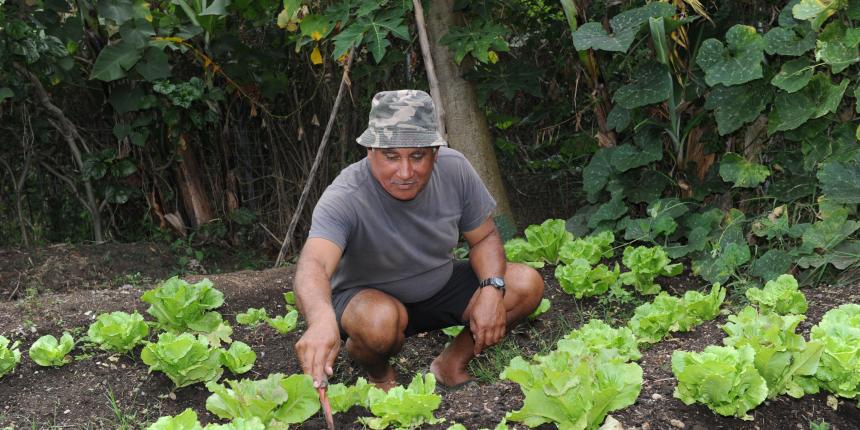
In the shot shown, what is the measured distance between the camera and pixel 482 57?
4355 millimetres

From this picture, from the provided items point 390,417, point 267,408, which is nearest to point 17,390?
point 267,408

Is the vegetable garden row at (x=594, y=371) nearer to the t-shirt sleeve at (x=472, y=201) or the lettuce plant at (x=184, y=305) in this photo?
the lettuce plant at (x=184, y=305)

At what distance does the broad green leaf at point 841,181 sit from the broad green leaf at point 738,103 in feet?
1.54

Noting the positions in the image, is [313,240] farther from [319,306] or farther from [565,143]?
[565,143]

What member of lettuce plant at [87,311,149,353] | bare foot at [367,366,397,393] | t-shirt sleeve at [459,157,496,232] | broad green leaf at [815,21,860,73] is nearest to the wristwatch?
t-shirt sleeve at [459,157,496,232]

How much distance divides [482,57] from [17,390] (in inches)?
102

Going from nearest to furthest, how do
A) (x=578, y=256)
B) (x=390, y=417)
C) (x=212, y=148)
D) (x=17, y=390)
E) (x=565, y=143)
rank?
(x=390, y=417) < (x=17, y=390) < (x=578, y=256) < (x=565, y=143) < (x=212, y=148)

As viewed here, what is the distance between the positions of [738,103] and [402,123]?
A: 85.0 inches

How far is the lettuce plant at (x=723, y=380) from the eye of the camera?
222cm

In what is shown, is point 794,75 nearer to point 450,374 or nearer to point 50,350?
point 450,374

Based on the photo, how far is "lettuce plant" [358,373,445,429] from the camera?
2.29 meters

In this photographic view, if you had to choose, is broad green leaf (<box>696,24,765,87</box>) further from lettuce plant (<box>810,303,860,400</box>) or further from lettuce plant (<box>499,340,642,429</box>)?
lettuce plant (<box>499,340,642,429</box>)

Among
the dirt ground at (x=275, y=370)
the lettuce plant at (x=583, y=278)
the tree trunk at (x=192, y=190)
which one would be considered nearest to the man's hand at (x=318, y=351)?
the dirt ground at (x=275, y=370)

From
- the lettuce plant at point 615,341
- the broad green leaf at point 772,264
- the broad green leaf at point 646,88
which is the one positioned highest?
the broad green leaf at point 646,88
